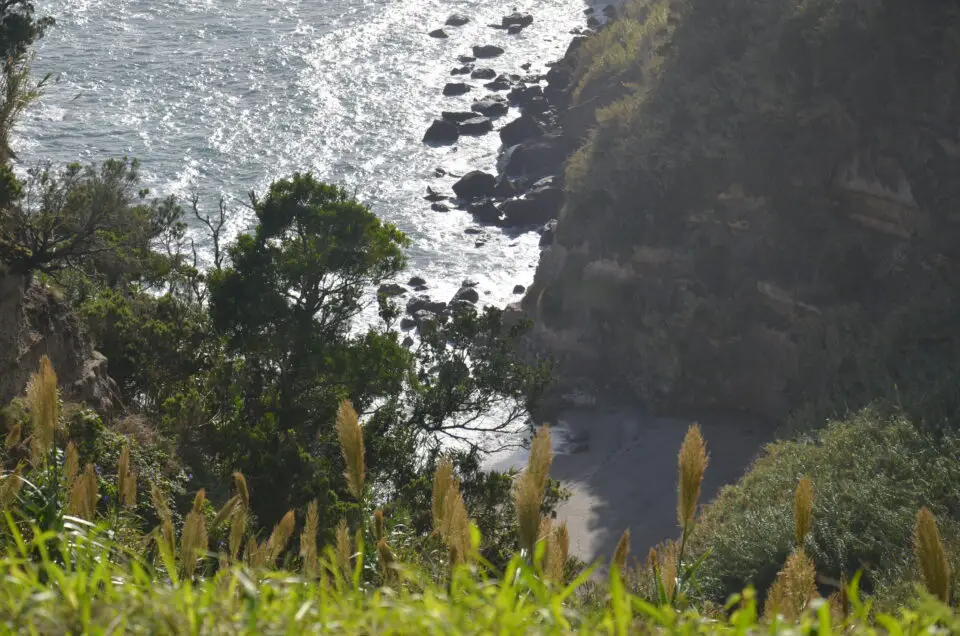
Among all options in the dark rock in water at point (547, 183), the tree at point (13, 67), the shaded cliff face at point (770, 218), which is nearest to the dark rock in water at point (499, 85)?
the dark rock in water at point (547, 183)

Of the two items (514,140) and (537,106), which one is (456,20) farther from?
(514,140)

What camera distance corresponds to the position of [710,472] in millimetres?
27812

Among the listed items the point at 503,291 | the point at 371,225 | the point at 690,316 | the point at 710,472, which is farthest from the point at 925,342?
the point at 503,291

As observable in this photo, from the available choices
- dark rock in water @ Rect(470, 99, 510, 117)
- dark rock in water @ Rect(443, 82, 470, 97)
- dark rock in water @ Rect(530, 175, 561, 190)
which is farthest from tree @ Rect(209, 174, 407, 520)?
dark rock in water @ Rect(443, 82, 470, 97)

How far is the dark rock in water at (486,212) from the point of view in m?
49.0

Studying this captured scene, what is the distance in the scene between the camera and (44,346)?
13.6m

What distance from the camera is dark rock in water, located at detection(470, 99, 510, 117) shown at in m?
59.7

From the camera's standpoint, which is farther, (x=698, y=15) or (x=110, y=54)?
(x=110, y=54)

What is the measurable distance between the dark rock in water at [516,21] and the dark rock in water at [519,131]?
17711 mm

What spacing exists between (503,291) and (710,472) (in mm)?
16443

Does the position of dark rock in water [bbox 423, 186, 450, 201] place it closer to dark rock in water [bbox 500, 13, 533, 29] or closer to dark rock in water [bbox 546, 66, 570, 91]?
dark rock in water [bbox 546, 66, 570, 91]

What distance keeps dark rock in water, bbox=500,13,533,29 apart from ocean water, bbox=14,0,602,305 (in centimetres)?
86

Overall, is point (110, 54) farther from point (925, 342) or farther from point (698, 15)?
point (925, 342)

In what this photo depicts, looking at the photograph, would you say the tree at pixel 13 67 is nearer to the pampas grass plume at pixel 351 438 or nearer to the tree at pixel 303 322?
the tree at pixel 303 322
